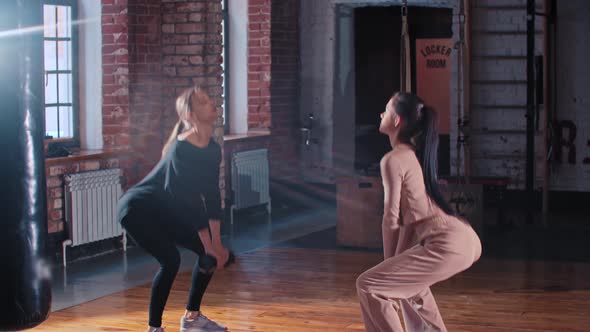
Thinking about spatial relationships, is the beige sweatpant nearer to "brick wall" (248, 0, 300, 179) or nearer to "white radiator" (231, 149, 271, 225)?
"white radiator" (231, 149, 271, 225)

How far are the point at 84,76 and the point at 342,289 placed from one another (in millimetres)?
2910

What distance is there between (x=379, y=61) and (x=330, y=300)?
207 inches

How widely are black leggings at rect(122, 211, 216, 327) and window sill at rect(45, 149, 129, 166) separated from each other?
2.48 m

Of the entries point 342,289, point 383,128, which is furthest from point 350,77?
point 383,128

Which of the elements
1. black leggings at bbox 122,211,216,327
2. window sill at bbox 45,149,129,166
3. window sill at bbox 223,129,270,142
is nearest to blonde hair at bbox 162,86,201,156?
black leggings at bbox 122,211,216,327

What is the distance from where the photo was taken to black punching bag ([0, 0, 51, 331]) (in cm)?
158

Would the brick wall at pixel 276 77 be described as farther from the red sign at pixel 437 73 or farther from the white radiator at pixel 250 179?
the red sign at pixel 437 73

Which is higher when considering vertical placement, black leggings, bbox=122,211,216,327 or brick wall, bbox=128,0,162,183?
brick wall, bbox=128,0,162,183

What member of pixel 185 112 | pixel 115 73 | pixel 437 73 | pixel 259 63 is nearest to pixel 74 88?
pixel 115 73

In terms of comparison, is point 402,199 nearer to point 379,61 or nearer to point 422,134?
point 422,134

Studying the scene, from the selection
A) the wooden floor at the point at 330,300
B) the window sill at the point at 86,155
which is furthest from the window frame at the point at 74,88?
the wooden floor at the point at 330,300

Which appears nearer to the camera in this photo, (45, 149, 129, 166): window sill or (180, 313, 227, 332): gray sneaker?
(180, 313, 227, 332): gray sneaker

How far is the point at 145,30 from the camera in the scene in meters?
8.29

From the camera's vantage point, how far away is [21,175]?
5.29ft
